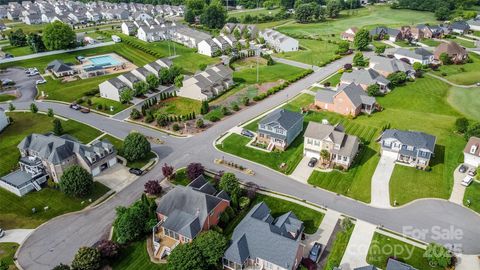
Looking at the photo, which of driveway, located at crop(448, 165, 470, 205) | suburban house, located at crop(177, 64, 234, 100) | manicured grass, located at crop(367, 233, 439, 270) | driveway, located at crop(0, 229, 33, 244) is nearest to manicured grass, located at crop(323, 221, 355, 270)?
manicured grass, located at crop(367, 233, 439, 270)

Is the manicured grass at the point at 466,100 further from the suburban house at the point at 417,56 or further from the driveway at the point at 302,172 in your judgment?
the driveway at the point at 302,172

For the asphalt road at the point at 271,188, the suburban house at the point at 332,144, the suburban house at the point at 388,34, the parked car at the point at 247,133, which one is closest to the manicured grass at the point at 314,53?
the suburban house at the point at 388,34

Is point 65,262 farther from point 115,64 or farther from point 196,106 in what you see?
point 115,64

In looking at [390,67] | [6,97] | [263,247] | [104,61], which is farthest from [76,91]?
[390,67]

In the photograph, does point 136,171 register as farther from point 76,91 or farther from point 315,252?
point 76,91

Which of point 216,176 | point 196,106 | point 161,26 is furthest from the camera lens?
point 161,26

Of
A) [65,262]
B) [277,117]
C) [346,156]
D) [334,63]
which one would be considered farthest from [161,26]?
[65,262]
